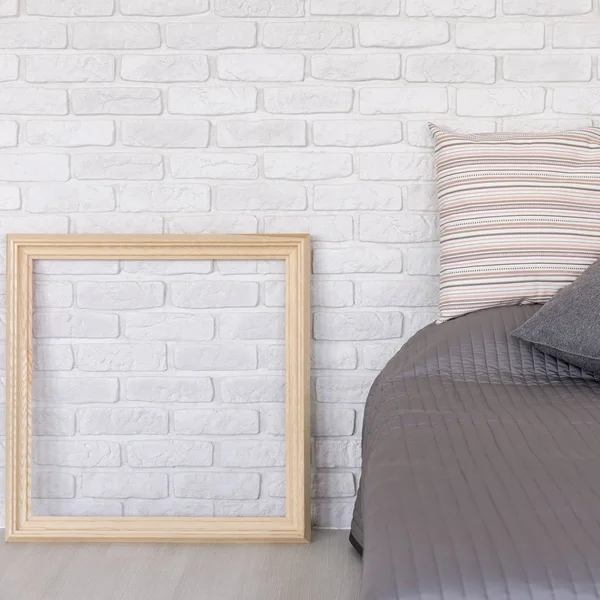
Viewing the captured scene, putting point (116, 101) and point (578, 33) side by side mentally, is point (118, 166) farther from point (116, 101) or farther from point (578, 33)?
point (578, 33)

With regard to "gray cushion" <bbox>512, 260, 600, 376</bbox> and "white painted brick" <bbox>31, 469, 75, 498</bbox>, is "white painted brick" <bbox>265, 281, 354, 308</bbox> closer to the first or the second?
"gray cushion" <bbox>512, 260, 600, 376</bbox>

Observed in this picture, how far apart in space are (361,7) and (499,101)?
416 millimetres

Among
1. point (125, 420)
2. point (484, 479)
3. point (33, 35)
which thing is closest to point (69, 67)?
point (33, 35)

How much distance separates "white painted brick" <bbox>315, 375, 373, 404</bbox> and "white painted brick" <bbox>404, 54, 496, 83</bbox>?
78 centimetres

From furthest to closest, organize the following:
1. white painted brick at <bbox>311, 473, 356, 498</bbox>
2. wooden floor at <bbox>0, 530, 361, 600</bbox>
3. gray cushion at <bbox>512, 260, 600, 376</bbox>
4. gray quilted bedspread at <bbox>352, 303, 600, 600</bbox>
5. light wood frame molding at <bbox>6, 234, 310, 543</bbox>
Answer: white painted brick at <bbox>311, 473, 356, 498</bbox>, light wood frame molding at <bbox>6, 234, 310, 543</bbox>, wooden floor at <bbox>0, 530, 361, 600</bbox>, gray cushion at <bbox>512, 260, 600, 376</bbox>, gray quilted bedspread at <bbox>352, 303, 600, 600</bbox>

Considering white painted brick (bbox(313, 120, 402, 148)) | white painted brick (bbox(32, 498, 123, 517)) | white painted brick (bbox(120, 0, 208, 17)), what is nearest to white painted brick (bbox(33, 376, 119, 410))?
white painted brick (bbox(32, 498, 123, 517))

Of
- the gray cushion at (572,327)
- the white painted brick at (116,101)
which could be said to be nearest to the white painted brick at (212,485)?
the gray cushion at (572,327)

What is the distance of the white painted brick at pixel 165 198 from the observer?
189cm

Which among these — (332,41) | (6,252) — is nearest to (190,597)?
(6,252)

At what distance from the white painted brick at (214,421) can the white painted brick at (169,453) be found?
0.04m

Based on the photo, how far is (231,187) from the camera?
74.2 inches

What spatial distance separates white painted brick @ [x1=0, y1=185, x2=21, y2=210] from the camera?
189 cm

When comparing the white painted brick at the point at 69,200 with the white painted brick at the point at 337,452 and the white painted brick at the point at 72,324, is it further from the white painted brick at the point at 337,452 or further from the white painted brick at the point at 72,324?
the white painted brick at the point at 337,452

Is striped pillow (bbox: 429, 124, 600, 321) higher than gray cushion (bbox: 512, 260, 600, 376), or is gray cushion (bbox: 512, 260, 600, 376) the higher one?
striped pillow (bbox: 429, 124, 600, 321)
